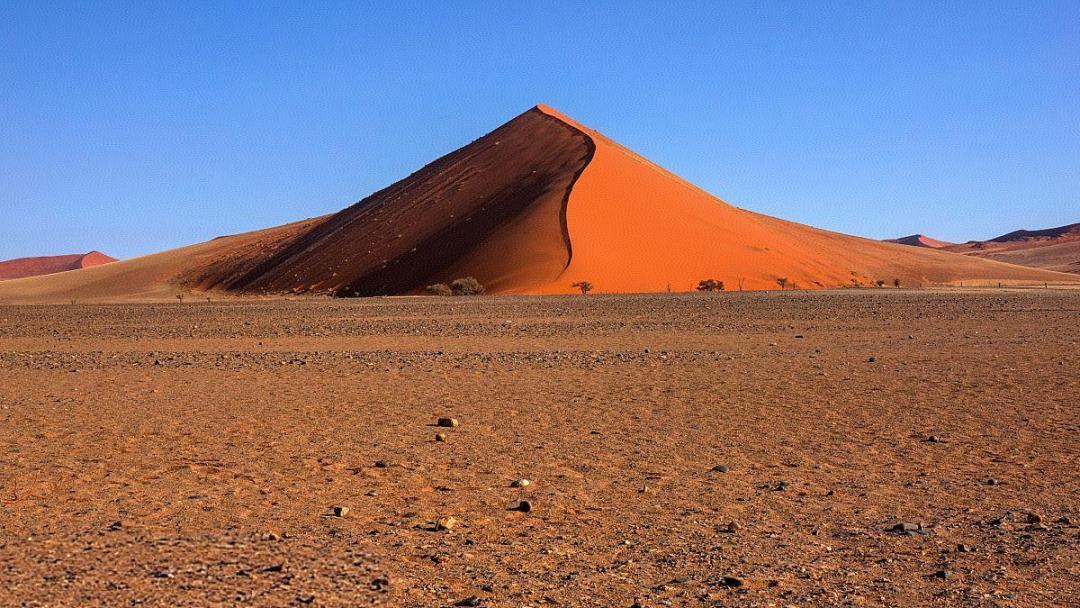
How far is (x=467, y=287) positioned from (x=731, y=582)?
133ft

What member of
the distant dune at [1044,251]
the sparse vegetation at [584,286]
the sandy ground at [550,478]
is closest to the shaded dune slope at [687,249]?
the sparse vegetation at [584,286]

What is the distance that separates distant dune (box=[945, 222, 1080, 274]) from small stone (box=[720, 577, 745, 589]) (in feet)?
329

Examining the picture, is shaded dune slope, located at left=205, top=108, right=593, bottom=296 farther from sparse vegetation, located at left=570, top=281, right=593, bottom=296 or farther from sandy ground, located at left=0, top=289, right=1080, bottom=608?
sandy ground, located at left=0, top=289, right=1080, bottom=608

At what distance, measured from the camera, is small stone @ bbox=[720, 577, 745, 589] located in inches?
188

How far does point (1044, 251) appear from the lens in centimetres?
12125

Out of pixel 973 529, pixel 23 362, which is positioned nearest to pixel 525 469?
pixel 973 529

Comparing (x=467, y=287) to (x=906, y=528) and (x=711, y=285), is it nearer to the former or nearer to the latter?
(x=711, y=285)

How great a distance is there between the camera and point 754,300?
→ 31.8 metres

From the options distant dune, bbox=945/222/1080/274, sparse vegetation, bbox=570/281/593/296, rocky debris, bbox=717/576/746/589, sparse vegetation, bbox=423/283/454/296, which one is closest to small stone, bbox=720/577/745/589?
rocky debris, bbox=717/576/746/589

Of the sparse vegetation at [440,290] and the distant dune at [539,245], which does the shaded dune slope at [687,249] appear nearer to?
the distant dune at [539,245]

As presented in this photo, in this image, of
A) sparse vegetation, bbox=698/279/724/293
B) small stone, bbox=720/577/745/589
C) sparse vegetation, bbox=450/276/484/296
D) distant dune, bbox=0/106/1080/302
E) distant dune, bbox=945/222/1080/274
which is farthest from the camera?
distant dune, bbox=945/222/1080/274

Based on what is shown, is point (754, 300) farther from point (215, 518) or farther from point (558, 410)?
point (215, 518)

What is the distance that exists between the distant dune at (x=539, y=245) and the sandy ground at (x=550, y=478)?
1238 inches

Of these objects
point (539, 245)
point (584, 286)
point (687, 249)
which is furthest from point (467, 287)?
point (687, 249)
